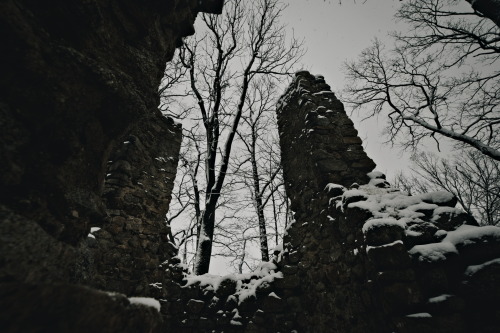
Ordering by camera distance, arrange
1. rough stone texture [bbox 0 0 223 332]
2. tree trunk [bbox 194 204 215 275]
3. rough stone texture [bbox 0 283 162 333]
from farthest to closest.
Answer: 1. tree trunk [bbox 194 204 215 275]
2. rough stone texture [bbox 0 0 223 332]
3. rough stone texture [bbox 0 283 162 333]

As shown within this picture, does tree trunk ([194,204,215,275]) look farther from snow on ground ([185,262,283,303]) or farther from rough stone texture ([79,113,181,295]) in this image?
rough stone texture ([79,113,181,295])

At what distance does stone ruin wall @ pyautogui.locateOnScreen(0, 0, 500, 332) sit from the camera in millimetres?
900

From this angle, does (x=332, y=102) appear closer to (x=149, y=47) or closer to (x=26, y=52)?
(x=149, y=47)

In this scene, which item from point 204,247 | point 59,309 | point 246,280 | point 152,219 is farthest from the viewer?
point 204,247

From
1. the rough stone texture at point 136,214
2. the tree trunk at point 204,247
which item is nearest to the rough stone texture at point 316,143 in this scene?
the rough stone texture at point 136,214

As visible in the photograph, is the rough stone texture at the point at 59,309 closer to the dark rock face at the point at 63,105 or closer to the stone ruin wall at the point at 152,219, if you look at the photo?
the stone ruin wall at the point at 152,219

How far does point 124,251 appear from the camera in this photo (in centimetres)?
398

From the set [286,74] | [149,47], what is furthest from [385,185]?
[286,74]

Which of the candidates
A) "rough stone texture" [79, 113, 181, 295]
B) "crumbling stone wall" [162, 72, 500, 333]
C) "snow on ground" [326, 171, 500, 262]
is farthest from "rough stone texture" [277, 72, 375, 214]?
"rough stone texture" [79, 113, 181, 295]

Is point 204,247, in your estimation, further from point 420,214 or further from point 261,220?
point 420,214

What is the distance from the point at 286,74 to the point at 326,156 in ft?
19.6

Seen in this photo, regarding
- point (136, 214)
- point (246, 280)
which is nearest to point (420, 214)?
point (246, 280)

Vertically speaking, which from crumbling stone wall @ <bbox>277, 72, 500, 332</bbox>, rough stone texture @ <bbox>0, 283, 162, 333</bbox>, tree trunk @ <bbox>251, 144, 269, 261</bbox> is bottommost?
rough stone texture @ <bbox>0, 283, 162, 333</bbox>

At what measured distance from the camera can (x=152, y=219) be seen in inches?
185
